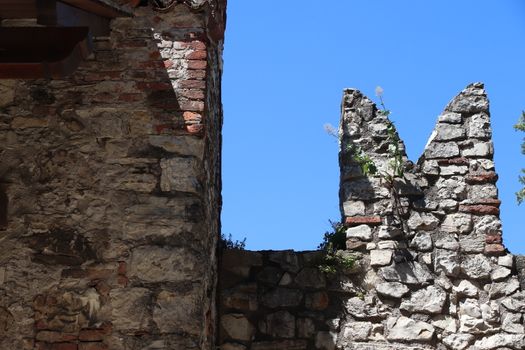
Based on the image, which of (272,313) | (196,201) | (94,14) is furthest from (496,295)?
(94,14)

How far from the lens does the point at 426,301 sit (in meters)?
5.40

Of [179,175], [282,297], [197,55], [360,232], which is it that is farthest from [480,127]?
[179,175]

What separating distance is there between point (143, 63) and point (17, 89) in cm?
74

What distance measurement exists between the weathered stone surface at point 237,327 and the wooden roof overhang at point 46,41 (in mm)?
1979

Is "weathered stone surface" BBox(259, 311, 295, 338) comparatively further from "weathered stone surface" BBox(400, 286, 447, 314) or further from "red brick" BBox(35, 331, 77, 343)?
"red brick" BBox(35, 331, 77, 343)

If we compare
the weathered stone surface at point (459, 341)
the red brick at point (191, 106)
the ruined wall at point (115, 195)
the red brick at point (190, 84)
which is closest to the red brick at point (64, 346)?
the ruined wall at point (115, 195)

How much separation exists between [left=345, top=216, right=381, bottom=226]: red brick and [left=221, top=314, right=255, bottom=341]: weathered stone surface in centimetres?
94

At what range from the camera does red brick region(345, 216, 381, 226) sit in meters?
5.61

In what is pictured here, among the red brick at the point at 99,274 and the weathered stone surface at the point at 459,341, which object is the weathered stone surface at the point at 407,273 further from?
the red brick at the point at 99,274

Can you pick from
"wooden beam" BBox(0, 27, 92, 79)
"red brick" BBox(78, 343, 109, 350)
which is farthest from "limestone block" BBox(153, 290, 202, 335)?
"wooden beam" BBox(0, 27, 92, 79)

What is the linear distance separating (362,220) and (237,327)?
1.08 m

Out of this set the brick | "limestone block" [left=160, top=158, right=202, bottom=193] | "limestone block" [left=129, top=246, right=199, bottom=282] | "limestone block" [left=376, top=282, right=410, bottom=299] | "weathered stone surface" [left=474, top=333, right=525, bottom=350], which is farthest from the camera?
"limestone block" [left=376, top=282, right=410, bottom=299]

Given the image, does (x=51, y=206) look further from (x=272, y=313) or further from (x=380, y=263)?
(x=380, y=263)

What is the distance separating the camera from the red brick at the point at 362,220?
5605 mm
